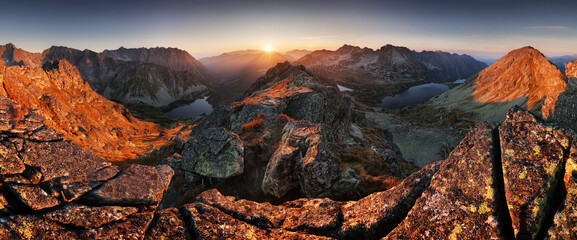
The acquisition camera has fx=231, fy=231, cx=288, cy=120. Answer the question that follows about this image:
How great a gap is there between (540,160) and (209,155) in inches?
893

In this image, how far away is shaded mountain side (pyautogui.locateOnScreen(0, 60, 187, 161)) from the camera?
75.4 metres

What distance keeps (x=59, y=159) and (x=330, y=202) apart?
1416cm

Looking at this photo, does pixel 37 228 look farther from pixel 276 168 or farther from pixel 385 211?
pixel 385 211

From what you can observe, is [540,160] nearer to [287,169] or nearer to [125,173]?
[287,169]

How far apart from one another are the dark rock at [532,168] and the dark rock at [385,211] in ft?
10.8

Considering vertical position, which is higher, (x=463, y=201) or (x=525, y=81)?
(x=525, y=81)

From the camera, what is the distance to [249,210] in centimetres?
1342

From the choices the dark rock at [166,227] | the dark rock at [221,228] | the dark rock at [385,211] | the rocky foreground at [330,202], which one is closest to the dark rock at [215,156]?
the rocky foreground at [330,202]

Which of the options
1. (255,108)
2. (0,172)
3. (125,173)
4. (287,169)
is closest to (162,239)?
(125,173)

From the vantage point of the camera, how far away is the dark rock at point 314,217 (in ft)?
38.9

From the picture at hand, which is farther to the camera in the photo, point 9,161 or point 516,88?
point 516,88

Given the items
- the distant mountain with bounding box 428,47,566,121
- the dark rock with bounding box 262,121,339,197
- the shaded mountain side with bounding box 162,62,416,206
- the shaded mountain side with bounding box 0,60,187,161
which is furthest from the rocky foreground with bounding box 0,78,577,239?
the distant mountain with bounding box 428,47,566,121

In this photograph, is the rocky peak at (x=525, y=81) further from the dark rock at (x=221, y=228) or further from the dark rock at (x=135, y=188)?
the dark rock at (x=135, y=188)

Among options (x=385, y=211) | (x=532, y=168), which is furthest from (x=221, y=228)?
(x=532, y=168)
